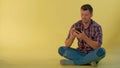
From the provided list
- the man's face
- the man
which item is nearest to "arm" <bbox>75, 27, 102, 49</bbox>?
the man

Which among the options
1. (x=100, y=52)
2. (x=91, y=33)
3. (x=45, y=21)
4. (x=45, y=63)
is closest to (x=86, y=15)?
(x=91, y=33)

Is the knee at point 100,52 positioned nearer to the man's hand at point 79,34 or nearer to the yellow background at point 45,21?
the man's hand at point 79,34

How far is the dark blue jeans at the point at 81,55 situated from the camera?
2.25 meters

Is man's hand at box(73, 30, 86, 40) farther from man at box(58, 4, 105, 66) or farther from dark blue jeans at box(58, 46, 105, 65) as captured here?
dark blue jeans at box(58, 46, 105, 65)

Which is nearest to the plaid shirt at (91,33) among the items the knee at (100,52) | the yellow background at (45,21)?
the knee at (100,52)

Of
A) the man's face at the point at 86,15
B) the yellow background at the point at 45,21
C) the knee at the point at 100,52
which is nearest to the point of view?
the knee at the point at 100,52

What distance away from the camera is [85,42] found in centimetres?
238

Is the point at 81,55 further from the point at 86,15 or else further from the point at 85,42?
the point at 86,15

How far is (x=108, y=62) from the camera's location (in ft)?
8.11

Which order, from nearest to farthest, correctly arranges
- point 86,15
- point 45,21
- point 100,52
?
point 100,52, point 86,15, point 45,21

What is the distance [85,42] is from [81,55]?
11 centimetres

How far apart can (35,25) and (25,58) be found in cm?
77

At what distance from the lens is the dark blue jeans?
2254mm

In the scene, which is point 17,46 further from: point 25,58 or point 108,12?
point 108,12
